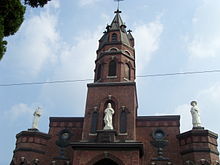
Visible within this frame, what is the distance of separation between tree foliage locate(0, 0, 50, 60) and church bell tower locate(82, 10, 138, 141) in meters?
15.7

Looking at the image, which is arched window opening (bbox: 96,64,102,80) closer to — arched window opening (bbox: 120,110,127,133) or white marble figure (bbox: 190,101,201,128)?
arched window opening (bbox: 120,110,127,133)

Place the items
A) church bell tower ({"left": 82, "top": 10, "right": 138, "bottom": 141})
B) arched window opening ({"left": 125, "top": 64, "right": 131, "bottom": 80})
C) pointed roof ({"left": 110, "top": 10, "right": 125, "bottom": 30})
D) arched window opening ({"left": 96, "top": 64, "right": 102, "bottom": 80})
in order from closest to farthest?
church bell tower ({"left": 82, "top": 10, "right": 138, "bottom": 141}), arched window opening ({"left": 125, "top": 64, "right": 131, "bottom": 80}), arched window opening ({"left": 96, "top": 64, "right": 102, "bottom": 80}), pointed roof ({"left": 110, "top": 10, "right": 125, "bottom": 30})

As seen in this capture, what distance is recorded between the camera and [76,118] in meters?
27.2

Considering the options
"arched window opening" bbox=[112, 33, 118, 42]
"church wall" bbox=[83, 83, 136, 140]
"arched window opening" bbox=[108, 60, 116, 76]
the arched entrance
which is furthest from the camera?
"arched window opening" bbox=[112, 33, 118, 42]

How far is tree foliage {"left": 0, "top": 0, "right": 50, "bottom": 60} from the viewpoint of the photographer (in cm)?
863

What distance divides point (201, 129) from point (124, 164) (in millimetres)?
7371

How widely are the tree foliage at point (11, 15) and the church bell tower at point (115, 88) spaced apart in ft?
51.4

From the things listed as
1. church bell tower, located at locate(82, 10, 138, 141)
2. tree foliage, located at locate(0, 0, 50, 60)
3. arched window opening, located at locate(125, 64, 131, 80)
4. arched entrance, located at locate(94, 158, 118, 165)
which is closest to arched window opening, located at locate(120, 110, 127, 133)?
church bell tower, located at locate(82, 10, 138, 141)

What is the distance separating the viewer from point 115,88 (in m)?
25.9

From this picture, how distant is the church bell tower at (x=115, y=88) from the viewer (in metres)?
24.0

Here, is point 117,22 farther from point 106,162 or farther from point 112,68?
point 106,162

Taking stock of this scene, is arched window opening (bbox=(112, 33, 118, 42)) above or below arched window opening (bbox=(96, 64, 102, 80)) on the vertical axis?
above

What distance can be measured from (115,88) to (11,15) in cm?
1749

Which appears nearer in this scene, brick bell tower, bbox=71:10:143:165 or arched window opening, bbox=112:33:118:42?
brick bell tower, bbox=71:10:143:165
